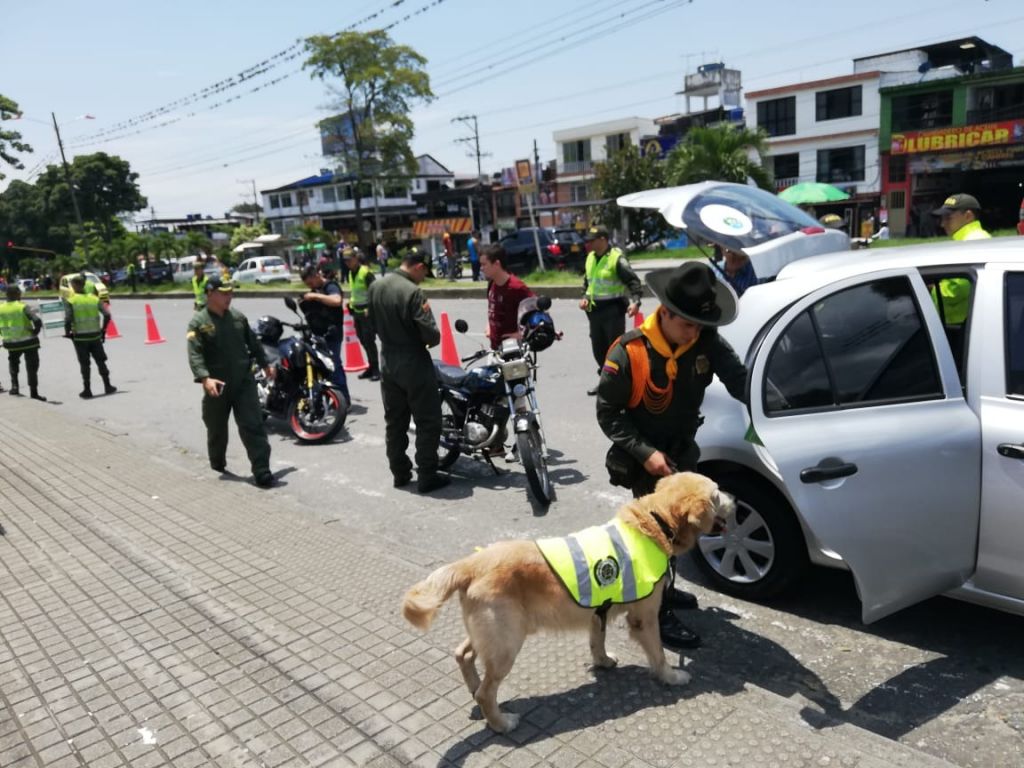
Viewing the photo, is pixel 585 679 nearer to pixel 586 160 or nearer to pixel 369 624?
pixel 369 624

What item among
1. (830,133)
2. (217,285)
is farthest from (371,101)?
(217,285)

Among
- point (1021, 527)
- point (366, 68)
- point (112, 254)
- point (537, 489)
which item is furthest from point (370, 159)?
point (1021, 527)

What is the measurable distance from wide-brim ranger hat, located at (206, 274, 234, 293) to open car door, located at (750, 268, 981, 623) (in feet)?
15.7

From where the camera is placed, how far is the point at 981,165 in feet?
117

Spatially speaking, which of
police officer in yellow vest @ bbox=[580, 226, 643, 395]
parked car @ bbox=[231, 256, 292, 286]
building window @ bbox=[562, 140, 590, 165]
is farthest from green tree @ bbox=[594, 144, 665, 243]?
police officer in yellow vest @ bbox=[580, 226, 643, 395]

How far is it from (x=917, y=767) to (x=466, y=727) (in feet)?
5.22

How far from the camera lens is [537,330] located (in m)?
6.05

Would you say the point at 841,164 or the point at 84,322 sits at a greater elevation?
the point at 841,164

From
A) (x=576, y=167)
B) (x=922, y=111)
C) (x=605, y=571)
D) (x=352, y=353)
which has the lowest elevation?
(x=352, y=353)

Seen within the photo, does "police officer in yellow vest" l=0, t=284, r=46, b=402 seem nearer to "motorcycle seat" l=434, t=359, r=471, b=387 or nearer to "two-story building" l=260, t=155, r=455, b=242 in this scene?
"motorcycle seat" l=434, t=359, r=471, b=387

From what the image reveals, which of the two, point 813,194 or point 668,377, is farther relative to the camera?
point 813,194

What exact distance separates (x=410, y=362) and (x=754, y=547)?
10.3ft

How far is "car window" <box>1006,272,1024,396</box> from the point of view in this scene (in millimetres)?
3027

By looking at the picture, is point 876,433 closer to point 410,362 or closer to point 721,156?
point 410,362
